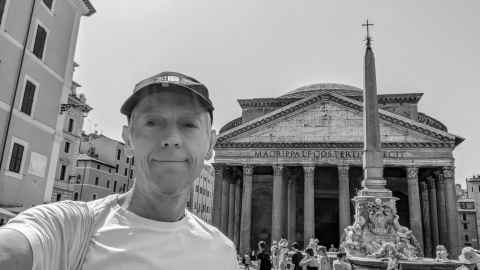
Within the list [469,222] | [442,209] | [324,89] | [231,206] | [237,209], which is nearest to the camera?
[442,209]

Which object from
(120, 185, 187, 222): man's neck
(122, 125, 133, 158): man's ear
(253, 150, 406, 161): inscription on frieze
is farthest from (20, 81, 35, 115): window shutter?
(253, 150, 406, 161): inscription on frieze

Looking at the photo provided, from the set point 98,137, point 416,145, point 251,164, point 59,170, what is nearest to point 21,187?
point 59,170

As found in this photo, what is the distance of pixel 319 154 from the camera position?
24.7m

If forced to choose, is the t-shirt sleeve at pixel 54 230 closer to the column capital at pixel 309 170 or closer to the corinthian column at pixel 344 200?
the corinthian column at pixel 344 200

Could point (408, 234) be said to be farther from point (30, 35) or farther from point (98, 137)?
point (98, 137)

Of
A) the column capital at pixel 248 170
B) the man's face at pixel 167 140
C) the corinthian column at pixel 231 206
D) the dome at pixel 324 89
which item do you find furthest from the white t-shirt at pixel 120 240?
the dome at pixel 324 89

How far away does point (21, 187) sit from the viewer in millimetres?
12367

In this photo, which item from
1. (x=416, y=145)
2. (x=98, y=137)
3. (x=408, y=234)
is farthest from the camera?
(x=98, y=137)

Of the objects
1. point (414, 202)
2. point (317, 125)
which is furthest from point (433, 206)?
point (317, 125)

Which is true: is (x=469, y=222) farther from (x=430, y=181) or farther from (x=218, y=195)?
(x=218, y=195)

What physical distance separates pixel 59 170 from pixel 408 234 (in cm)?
2344

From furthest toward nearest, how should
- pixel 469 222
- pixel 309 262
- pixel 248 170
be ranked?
pixel 469 222
pixel 248 170
pixel 309 262

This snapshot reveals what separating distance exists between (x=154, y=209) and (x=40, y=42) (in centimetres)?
1495

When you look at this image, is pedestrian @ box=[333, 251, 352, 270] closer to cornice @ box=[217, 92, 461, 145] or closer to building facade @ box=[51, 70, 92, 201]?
cornice @ box=[217, 92, 461, 145]
